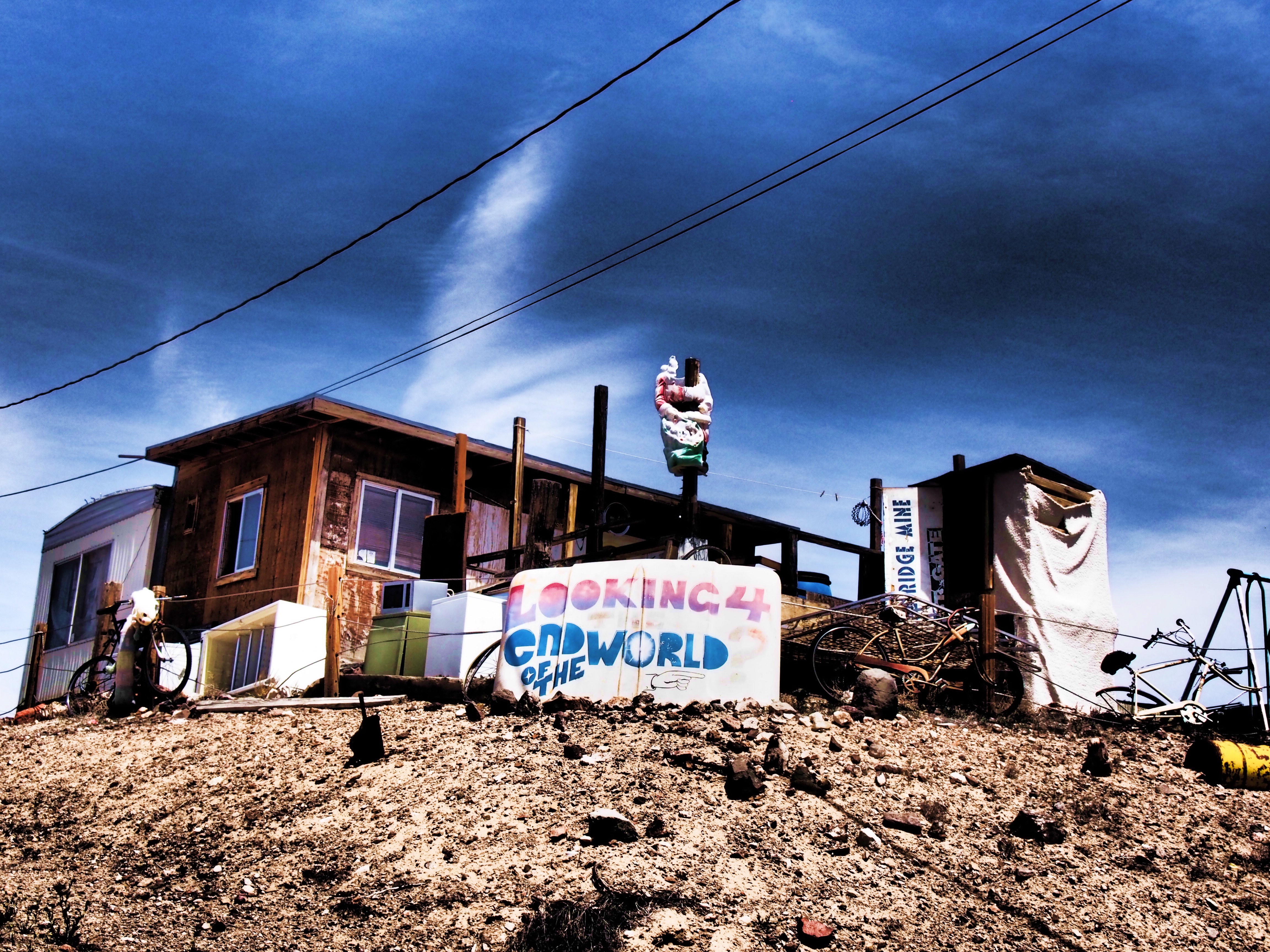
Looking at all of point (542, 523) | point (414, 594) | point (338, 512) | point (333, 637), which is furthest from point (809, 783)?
point (338, 512)

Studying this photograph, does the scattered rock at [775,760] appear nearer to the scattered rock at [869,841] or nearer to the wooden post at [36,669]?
the scattered rock at [869,841]

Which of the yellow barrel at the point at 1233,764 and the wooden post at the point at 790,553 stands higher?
the wooden post at the point at 790,553

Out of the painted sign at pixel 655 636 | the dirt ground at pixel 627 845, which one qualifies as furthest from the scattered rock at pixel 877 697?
Result: the painted sign at pixel 655 636

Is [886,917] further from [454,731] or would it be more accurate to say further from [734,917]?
[454,731]

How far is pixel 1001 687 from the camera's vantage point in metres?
13.4

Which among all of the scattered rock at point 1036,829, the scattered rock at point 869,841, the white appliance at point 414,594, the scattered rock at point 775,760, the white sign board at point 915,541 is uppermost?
the white sign board at point 915,541

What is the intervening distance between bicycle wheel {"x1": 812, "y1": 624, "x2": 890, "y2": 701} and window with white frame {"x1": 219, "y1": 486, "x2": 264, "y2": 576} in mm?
9711

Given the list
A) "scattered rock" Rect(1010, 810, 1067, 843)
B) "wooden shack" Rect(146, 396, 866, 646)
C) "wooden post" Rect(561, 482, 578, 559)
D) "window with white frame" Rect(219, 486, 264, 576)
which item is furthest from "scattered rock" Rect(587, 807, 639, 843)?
"window with white frame" Rect(219, 486, 264, 576)

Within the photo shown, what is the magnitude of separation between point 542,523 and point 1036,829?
8453 mm

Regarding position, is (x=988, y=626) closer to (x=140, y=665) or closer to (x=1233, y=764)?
(x=1233, y=764)

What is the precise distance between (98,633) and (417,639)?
201 inches

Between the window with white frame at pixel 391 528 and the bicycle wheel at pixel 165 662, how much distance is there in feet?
10.0

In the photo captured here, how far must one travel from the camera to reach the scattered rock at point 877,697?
1181 centimetres

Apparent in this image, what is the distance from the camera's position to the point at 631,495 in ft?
74.1
